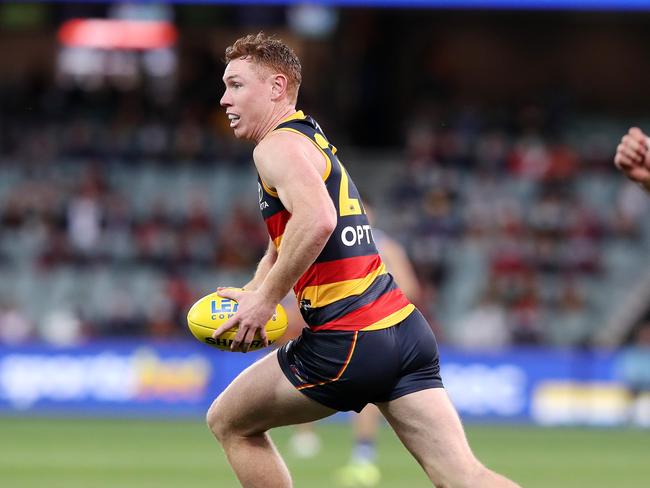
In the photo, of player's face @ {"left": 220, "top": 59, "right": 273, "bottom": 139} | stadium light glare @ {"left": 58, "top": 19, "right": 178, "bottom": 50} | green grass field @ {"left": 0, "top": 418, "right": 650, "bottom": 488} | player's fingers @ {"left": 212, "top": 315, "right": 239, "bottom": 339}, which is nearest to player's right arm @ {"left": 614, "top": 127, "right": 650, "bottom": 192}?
player's face @ {"left": 220, "top": 59, "right": 273, "bottom": 139}

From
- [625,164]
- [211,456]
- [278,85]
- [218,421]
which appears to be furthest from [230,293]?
[211,456]

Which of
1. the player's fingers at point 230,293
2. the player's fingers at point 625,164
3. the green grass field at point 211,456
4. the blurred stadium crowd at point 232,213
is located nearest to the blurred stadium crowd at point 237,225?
the blurred stadium crowd at point 232,213

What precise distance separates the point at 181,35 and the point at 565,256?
9.04 m

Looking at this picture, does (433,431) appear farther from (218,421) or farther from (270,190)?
(270,190)

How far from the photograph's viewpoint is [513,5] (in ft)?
60.1

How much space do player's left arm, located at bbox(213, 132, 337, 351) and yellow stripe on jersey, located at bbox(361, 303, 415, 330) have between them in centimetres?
44

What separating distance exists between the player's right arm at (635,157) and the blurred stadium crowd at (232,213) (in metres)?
14.1

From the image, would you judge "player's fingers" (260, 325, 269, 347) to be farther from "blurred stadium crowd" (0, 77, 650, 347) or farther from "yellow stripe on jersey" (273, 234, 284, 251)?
"blurred stadium crowd" (0, 77, 650, 347)

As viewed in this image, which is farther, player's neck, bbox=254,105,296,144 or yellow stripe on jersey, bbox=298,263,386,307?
player's neck, bbox=254,105,296,144

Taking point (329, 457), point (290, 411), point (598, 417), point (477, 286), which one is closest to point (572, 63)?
point (477, 286)

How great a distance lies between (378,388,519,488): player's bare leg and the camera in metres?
5.61

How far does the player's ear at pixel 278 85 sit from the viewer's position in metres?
5.99

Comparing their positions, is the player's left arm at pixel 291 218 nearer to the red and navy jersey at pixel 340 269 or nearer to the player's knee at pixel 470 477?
the red and navy jersey at pixel 340 269

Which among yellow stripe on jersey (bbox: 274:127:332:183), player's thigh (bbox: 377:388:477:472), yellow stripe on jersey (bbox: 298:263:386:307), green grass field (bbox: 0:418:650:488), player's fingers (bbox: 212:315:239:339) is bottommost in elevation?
green grass field (bbox: 0:418:650:488)
